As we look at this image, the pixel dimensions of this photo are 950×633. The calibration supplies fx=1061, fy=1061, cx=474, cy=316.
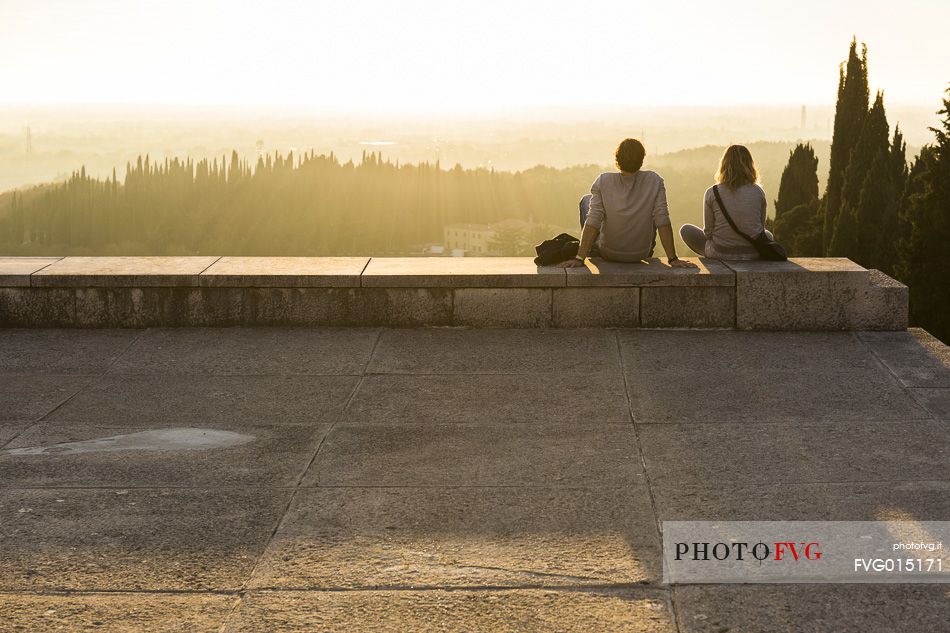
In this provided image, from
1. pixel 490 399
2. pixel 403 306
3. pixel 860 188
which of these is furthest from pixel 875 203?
pixel 490 399

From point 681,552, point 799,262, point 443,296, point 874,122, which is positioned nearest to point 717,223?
point 799,262

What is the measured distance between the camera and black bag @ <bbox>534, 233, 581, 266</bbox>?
26.7ft

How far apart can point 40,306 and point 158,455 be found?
140 inches

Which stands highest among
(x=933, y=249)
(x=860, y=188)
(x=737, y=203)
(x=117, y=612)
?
(x=737, y=203)

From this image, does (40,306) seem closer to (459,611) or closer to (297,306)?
(297,306)

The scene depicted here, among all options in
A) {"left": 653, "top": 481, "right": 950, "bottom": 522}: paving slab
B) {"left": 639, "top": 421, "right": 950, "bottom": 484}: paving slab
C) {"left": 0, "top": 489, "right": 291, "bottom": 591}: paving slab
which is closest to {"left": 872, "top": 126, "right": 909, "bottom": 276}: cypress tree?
{"left": 639, "top": 421, "right": 950, "bottom": 484}: paving slab

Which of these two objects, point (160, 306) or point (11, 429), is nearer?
point (11, 429)

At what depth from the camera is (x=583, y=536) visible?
393 centimetres

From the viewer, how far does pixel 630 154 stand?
788 centimetres

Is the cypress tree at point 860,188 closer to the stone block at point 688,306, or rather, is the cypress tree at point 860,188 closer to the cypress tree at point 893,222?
the cypress tree at point 893,222

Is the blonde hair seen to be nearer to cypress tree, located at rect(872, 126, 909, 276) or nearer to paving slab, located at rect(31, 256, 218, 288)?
paving slab, located at rect(31, 256, 218, 288)

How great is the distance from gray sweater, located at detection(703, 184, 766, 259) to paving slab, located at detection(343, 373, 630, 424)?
227 centimetres

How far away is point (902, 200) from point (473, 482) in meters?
48.7

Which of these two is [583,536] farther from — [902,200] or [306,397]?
[902,200]
